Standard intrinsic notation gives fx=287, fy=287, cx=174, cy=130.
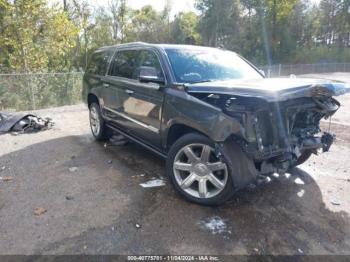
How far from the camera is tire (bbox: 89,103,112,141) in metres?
5.93

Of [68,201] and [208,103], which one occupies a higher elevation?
[208,103]

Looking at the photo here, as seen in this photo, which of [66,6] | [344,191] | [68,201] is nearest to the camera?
[68,201]

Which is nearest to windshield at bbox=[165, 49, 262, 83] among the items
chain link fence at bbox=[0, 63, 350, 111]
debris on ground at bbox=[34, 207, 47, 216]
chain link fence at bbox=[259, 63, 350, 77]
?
debris on ground at bbox=[34, 207, 47, 216]

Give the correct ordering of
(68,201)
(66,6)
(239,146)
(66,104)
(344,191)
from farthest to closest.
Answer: (66,6) < (66,104) < (344,191) < (68,201) < (239,146)

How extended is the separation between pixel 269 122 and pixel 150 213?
1.65 metres

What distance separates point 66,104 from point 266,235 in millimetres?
11429

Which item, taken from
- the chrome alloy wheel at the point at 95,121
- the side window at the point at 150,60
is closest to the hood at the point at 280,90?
the side window at the point at 150,60

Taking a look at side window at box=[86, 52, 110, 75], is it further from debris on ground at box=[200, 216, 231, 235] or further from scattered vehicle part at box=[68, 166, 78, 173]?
debris on ground at box=[200, 216, 231, 235]

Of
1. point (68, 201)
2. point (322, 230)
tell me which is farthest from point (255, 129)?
point (68, 201)

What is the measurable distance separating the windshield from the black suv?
0.05 ft

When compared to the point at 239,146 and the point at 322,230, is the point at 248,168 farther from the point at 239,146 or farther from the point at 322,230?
the point at 322,230

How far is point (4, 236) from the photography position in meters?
2.86

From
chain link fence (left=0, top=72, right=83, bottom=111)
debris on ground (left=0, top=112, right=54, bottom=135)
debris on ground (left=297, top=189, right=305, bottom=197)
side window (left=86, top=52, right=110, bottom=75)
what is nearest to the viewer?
debris on ground (left=297, top=189, right=305, bottom=197)

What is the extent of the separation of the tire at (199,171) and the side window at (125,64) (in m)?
1.67
